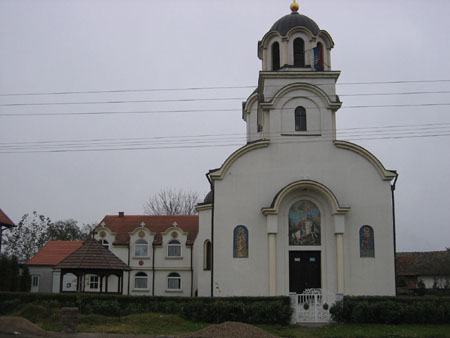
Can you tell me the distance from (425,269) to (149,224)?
25631 millimetres

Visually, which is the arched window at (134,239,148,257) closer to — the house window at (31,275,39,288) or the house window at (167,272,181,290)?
the house window at (167,272,181,290)

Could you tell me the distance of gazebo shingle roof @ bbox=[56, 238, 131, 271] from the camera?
22.1m

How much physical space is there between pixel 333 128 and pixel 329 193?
3.45 m

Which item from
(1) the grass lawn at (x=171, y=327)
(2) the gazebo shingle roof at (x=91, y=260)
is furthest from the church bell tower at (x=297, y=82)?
(1) the grass lawn at (x=171, y=327)

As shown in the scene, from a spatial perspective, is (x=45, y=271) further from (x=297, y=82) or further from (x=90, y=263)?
(x=297, y=82)

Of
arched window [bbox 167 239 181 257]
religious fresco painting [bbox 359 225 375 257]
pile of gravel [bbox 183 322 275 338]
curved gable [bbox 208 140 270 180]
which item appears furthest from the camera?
arched window [bbox 167 239 181 257]

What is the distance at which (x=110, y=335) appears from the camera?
53.1 ft

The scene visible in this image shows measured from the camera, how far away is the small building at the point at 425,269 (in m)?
45.2

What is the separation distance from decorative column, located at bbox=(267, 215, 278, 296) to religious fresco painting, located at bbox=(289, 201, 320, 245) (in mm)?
1047

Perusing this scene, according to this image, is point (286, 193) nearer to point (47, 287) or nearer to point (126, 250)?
point (126, 250)

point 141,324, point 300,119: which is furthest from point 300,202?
point 141,324

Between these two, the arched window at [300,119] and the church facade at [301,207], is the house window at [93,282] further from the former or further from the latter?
the arched window at [300,119]

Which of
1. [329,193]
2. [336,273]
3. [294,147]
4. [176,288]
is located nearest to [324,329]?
[336,273]

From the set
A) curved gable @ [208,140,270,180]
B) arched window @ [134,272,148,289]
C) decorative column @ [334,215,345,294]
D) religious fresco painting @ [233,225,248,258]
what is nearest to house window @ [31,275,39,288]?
arched window @ [134,272,148,289]
